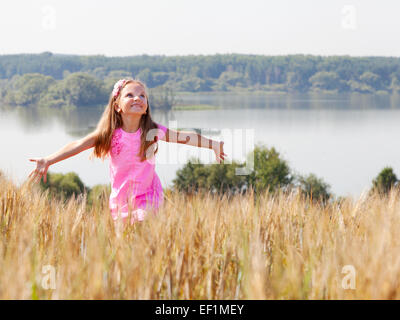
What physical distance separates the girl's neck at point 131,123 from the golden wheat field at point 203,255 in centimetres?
106

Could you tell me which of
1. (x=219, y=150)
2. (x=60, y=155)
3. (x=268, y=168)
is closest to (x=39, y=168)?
(x=60, y=155)

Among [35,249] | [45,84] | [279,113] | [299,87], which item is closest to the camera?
[35,249]

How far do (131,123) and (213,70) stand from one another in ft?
522

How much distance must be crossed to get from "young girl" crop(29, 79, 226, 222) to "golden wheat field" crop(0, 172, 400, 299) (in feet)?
2.35

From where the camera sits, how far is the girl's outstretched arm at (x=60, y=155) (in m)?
3.54

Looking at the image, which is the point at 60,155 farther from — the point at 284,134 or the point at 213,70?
the point at 213,70

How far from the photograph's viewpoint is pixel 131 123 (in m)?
4.05

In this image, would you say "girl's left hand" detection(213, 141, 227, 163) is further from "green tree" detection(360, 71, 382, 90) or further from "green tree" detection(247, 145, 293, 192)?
"green tree" detection(360, 71, 382, 90)

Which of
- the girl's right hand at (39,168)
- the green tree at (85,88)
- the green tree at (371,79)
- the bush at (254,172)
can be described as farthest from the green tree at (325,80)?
the girl's right hand at (39,168)

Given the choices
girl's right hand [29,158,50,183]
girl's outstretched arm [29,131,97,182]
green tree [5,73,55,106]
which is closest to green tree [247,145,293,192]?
girl's outstretched arm [29,131,97,182]
